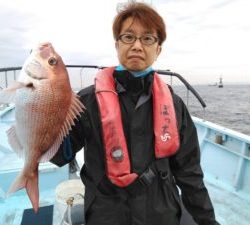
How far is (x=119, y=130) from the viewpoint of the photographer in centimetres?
207

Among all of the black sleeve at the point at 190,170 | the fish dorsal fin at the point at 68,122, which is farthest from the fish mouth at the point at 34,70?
Result: the black sleeve at the point at 190,170

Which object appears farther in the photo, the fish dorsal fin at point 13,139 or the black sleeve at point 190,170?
the black sleeve at point 190,170

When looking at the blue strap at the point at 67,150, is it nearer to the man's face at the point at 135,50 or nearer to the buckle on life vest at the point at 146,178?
the buckle on life vest at the point at 146,178

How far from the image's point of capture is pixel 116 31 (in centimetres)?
222

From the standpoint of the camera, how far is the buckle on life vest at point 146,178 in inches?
81.4

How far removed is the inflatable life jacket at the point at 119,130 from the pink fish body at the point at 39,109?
15.0 inches

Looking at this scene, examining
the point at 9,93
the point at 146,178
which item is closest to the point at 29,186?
the point at 9,93

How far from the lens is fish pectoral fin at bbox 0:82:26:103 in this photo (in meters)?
1.56

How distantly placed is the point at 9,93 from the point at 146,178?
101 cm

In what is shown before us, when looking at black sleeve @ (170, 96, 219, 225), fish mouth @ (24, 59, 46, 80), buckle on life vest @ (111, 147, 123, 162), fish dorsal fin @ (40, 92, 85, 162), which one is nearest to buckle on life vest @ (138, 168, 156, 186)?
→ buckle on life vest @ (111, 147, 123, 162)

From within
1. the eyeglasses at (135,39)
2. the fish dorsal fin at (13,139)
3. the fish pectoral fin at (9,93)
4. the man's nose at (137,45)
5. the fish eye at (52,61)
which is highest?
the eyeglasses at (135,39)

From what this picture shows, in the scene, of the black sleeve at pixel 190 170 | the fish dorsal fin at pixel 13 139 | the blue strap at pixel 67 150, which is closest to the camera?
the fish dorsal fin at pixel 13 139

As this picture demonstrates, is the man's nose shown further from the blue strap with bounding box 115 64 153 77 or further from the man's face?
the blue strap with bounding box 115 64 153 77

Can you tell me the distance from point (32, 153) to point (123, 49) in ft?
2.95
